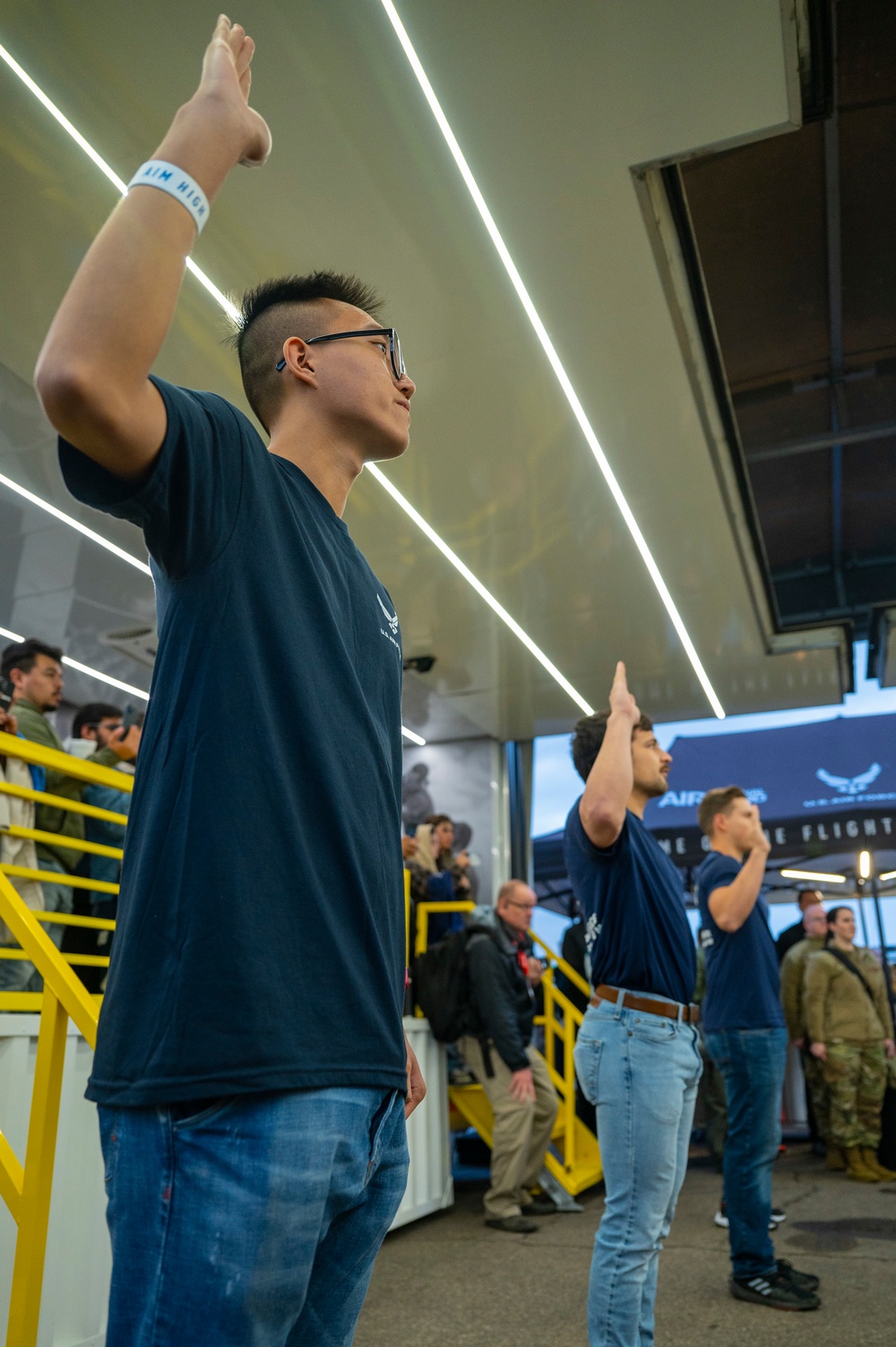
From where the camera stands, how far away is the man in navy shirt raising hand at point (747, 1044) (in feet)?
11.6

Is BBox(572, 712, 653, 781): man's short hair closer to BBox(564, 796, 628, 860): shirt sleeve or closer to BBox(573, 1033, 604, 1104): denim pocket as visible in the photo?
BBox(564, 796, 628, 860): shirt sleeve

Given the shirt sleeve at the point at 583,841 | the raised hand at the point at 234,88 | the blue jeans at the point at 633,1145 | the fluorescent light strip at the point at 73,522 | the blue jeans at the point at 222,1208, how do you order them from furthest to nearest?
the fluorescent light strip at the point at 73,522, the shirt sleeve at the point at 583,841, the blue jeans at the point at 633,1145, the raised hand at the point at 234,88, the blue jeans at the point at 222,1208

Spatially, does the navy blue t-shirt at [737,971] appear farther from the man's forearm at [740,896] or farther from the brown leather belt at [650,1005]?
the brown leather belt at [650,1005]

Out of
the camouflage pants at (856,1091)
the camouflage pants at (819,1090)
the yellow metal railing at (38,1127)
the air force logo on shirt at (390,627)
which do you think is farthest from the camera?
the camouflage pants at (819,1090)

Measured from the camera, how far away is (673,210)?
426cm

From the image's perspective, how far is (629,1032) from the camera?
7.83ft

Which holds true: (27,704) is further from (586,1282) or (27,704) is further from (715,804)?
(586,1282)

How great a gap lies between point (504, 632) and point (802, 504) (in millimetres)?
2700

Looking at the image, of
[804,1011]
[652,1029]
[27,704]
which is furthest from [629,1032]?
[804,1011]

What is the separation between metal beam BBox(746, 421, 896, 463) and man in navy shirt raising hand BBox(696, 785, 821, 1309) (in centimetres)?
416

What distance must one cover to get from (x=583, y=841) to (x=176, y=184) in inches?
76.5

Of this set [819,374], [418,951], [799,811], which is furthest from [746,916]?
[799,811]

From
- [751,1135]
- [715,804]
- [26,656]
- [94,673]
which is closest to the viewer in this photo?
[751,1135]

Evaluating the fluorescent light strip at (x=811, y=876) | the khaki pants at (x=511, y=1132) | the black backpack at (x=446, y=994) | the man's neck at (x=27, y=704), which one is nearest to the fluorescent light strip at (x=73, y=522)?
the man's neck at (x=27, y=704)
